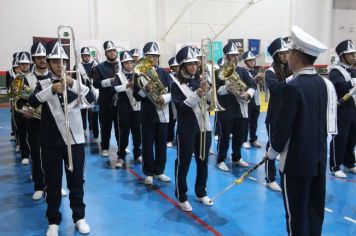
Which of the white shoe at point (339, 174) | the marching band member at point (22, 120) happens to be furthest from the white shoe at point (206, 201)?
the marching band member at point (22, 120)

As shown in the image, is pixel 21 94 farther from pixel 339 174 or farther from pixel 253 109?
pixel 339 174

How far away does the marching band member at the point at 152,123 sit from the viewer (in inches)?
218

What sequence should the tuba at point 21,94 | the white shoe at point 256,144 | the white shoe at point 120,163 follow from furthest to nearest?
1. the white shoe at point 256,144
2. the white shoe at point 120,163
3. the tuba at point 21,94

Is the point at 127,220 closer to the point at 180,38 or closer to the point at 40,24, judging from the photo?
the point at 40,24

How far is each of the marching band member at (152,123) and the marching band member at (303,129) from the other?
109 inches

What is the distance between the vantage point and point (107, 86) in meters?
6.83

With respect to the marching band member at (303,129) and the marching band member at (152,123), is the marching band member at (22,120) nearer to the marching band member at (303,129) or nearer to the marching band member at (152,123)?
the marching band member at (152,123)

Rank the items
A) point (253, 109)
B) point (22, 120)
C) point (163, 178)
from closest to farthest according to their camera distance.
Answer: point (163, 178), point (22, 120), point (253, 109)

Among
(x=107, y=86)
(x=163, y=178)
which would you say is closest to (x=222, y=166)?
(x=163, y=178)

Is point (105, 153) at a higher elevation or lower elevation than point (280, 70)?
lower

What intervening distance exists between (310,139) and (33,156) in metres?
3.77

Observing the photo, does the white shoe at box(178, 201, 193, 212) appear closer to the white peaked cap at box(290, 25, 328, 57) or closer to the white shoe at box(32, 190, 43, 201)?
the white shoe at box(32, 190, 43, 201)

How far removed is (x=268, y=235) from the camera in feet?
13.1

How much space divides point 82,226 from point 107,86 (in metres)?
3.31
